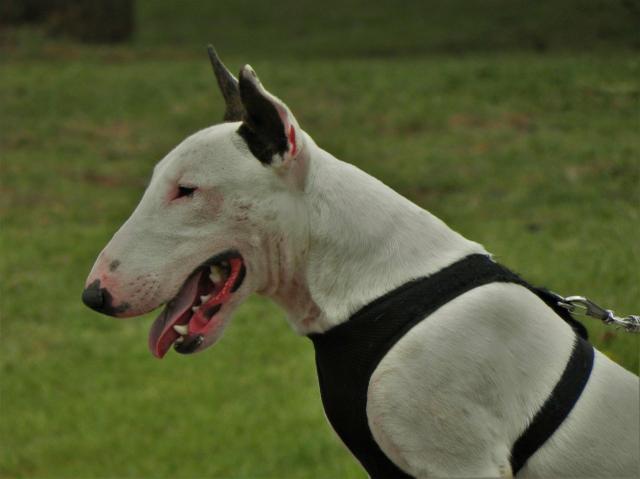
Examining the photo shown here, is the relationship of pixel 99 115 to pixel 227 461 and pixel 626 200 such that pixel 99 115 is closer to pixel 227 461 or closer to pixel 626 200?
pixel 626 200

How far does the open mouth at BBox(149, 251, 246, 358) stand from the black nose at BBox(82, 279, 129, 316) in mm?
101

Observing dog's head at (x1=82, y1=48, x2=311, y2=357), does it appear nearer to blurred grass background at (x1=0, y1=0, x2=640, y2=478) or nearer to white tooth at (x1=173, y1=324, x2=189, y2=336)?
white tooth at (x1=173, y1=324, x2=189, y2=336)

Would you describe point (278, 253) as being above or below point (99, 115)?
above

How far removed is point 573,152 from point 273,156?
29.0 feet

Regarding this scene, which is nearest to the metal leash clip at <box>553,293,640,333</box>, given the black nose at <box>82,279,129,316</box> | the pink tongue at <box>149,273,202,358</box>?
the pink tongue at <box>149,273,202,358</box>

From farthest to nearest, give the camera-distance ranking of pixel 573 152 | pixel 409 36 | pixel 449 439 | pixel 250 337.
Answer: pixel 409 36 → pixel 573 152 → pixel 250 337 → pixel 449 439

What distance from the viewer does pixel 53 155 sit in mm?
13383

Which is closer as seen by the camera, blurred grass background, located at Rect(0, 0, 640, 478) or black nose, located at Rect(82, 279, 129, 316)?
black nose, located at Rect(82, 279, 129, 316)

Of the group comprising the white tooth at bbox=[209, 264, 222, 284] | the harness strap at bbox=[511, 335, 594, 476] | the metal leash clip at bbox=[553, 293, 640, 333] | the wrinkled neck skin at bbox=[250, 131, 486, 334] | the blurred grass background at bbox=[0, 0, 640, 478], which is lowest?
the blurred grass background at bbox=[0, 0, 640, 478]

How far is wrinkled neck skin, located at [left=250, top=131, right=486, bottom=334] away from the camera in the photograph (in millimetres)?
2838

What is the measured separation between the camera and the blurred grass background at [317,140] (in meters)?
6.48

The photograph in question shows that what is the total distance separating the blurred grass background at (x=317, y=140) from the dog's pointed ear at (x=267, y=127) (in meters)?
2.60

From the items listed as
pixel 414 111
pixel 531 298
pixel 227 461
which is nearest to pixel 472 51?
pixel 414 111

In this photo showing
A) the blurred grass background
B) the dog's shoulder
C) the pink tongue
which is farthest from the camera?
the blurred grass background
